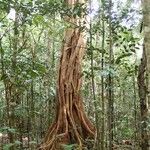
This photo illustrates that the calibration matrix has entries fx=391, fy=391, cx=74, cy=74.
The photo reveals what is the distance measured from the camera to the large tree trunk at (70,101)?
695cm

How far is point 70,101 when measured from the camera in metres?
7.20

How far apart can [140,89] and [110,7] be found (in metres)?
1.19

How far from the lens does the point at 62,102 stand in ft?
23.5

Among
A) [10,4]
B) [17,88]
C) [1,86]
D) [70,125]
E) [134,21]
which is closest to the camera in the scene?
[10,4]

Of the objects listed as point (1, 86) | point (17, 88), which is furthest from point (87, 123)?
point (1, 86)

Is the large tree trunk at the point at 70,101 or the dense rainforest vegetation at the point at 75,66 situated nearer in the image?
the dense rainforest vegetation at the point at 75,66

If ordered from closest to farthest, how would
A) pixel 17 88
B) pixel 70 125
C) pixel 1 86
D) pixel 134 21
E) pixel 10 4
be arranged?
pixel 10 4 → pixel 134 21 → pixel 17 88 → pixel 70 125 → pixel 1 86

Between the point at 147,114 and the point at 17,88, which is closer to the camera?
the point at 147,114

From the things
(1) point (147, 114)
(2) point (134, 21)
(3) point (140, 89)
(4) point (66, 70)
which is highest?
(2) point (134, 21)

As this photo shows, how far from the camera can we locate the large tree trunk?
6.95m

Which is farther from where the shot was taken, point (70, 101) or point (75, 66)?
point (75, 66)

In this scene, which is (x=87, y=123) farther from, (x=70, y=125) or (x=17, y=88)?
(x=17, y=88)

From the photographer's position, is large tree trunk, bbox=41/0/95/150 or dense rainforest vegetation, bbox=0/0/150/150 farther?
large tree trunk, bbox=41/0/95/150

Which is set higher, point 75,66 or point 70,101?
point 75,66
